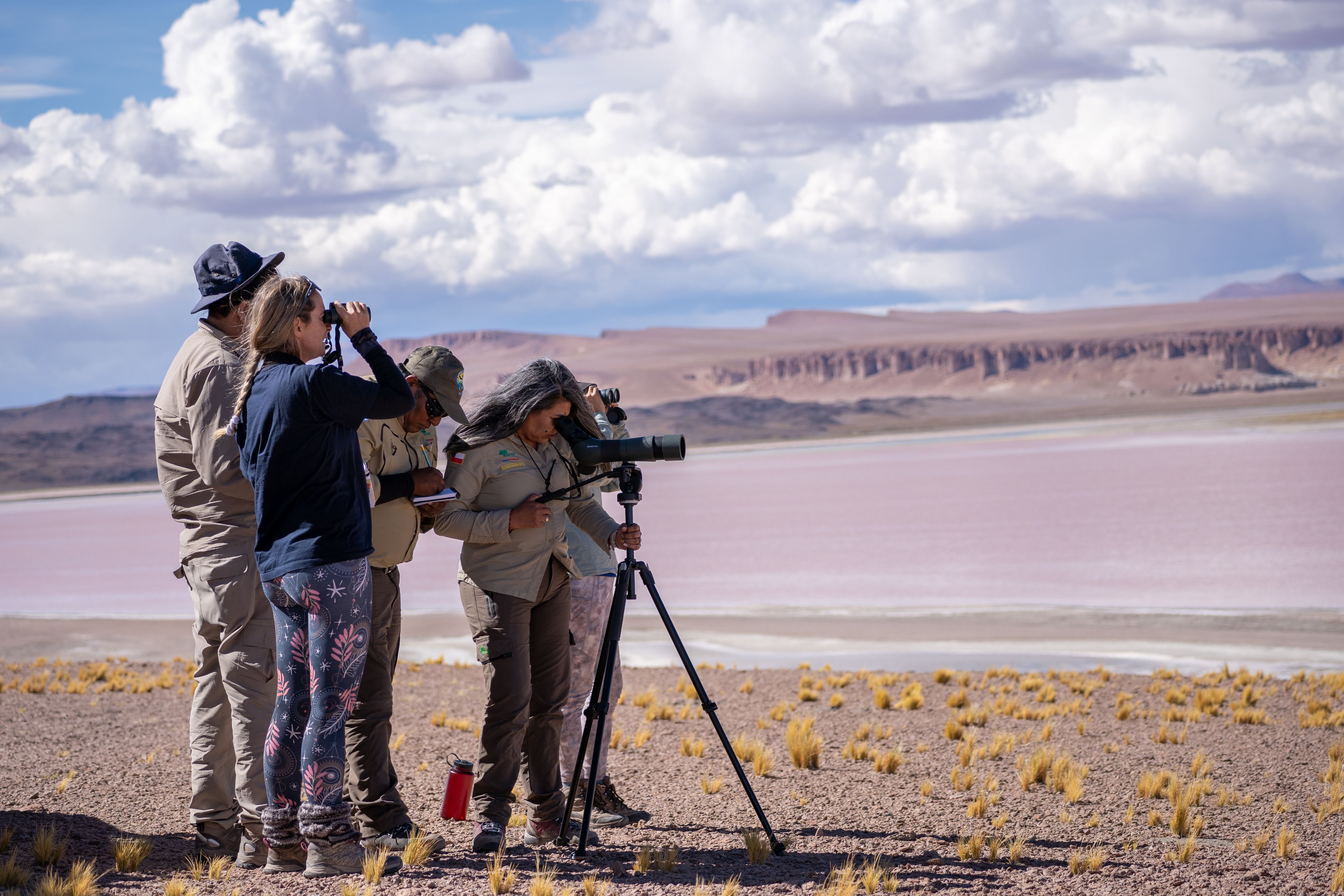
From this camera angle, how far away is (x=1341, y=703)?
7.62 metres

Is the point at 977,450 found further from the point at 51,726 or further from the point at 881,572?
the point at 51,726

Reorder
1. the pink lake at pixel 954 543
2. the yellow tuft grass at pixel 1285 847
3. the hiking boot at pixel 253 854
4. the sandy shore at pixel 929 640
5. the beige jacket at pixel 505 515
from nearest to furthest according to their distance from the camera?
the hiking boot at pixel 253 854 → the beige jacket at pixel 505 515 → the yellow tuft grass at pixel 1285 847 → the sandy shore at pixel 929 640 → the pink lake at pixel 954 543

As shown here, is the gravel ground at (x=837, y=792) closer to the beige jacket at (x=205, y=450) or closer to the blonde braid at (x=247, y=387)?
the beige jacket at (x=205, y=450)

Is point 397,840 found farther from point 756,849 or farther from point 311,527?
point 311,527

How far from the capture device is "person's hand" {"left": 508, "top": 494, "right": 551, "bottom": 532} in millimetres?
3992

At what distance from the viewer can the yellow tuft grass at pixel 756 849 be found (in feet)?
13.8

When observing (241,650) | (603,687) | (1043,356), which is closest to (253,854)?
(241,650)

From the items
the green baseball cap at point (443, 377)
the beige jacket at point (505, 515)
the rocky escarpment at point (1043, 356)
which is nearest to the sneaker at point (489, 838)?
the beige jacket at point (505, 515)

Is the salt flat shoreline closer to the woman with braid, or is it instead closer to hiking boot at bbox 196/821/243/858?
hiking boot at bbox 196/821/243/858

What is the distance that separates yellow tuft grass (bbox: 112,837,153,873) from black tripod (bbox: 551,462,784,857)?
1449mm

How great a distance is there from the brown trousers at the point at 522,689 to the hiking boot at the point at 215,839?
83 cm

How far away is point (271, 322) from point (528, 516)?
103cm

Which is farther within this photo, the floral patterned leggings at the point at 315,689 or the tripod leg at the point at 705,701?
the tripod leg at the point at 705,701

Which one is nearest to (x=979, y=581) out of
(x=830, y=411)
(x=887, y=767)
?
(x=887, y=767)
